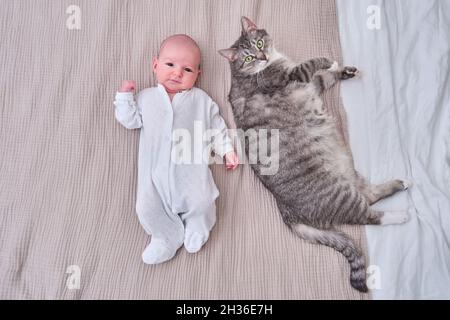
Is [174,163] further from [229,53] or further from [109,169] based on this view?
[229,53]

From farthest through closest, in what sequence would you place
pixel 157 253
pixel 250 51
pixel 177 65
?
pixel 250 51
pixel 177 65
pixel 157 253

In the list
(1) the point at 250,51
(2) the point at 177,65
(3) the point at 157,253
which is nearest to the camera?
(3) the point at 157,253

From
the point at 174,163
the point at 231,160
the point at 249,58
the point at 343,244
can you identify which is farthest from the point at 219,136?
the point at 343,244

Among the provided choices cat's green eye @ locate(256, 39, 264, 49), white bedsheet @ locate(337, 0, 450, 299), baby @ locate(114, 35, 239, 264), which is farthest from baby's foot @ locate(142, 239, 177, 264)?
cat's green eye @ locate(256, 39, 264, 49)

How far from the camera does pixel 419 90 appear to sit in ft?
4.67

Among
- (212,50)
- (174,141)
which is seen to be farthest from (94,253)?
(212,50)

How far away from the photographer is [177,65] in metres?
1.27

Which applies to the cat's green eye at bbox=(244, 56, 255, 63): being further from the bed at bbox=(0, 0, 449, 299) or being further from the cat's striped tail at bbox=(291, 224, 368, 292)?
the cat's striped tail at bbox=(291, 224, 368, 292)

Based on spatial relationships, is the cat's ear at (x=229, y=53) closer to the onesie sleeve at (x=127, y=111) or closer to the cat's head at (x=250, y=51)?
the cat's head at (x=250, y=51)

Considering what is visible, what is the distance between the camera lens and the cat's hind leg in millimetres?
1301

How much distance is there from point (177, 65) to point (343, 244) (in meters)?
0.79

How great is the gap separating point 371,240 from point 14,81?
1341 mm

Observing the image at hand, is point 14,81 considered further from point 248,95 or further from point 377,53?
point 377,53

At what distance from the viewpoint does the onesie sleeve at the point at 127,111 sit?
50.2 inches
